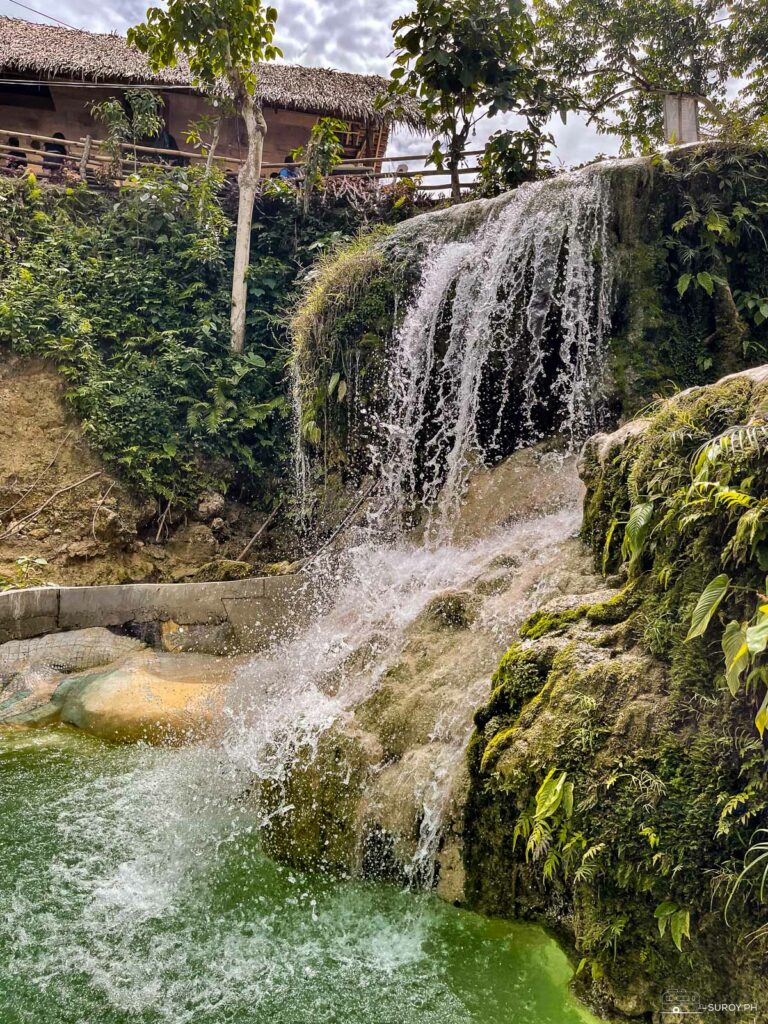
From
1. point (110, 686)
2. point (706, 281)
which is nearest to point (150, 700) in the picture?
point (110, 686)

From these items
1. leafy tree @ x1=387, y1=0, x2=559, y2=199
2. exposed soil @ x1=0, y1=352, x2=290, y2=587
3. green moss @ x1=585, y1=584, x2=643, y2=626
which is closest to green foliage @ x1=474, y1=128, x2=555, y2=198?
leafy tree @ x1=387, y1=0, x2=559, y2=199

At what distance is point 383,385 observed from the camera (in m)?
8.69

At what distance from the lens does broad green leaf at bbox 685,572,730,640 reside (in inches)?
110

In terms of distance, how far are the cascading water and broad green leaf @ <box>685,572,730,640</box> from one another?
152cm

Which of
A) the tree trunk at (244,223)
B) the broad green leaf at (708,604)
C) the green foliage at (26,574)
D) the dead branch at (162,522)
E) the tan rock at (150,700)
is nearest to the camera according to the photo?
the broad green leaf at (708,604)

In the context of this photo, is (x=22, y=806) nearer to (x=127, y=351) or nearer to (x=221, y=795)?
(x=221, y=795)

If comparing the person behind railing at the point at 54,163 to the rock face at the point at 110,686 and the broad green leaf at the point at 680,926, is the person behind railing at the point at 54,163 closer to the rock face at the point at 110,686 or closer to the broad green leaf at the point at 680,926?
the rock face at the point at 110,686

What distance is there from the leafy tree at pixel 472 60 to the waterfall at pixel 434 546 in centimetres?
293

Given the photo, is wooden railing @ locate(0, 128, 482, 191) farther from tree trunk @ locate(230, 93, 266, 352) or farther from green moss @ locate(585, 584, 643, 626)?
green moss @ locate(585, 584, 643, 626)

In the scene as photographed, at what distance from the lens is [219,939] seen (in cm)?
329

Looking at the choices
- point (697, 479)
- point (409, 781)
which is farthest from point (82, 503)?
point (697, 479)

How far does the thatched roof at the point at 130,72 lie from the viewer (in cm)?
1493

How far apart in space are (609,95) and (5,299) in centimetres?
1165

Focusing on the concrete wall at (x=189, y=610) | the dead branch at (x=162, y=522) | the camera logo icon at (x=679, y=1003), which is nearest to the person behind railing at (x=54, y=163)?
the dead branch at (x=162, y=522)
